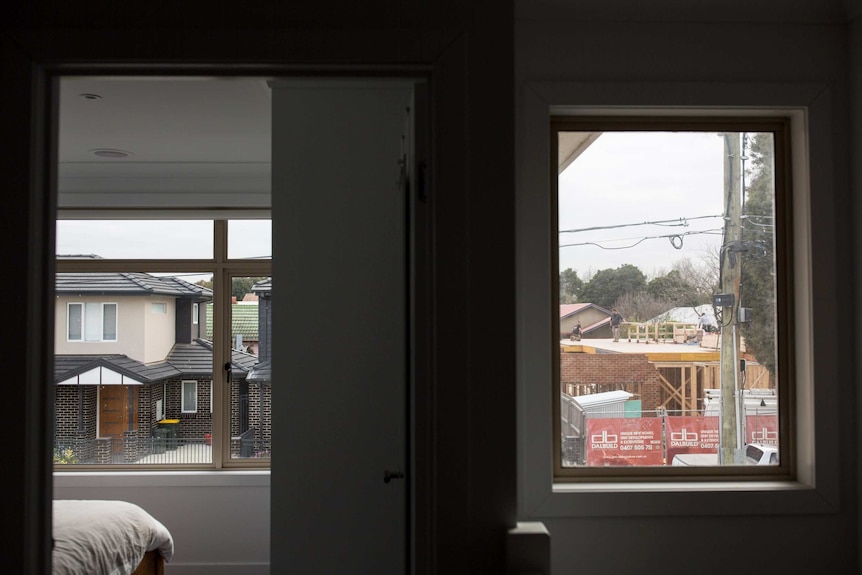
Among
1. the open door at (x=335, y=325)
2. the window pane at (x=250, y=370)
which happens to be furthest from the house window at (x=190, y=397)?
the open door at (x=335, y=325)

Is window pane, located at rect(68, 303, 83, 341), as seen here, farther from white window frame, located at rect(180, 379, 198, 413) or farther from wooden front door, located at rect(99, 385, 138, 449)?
white window frame, located at rect(180, 379, 198, 413)

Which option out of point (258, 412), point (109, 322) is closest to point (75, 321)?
point (109, 322)

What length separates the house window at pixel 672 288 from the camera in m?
2.54

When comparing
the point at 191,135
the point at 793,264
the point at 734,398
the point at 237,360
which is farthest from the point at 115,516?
the point at 793,264

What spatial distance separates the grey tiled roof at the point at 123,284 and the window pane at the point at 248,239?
0.38 meters

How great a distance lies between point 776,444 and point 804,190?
94 centimetres

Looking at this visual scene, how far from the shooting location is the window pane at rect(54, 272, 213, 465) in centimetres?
497

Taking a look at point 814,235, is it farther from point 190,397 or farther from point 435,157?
point 190,397

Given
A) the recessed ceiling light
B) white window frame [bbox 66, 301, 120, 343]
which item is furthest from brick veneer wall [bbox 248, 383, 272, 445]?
the recessed ceiling light

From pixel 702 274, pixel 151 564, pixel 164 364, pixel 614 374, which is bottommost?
pixel 151 564

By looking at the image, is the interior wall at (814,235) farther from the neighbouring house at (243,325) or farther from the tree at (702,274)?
the neighbouring house at (243,325)

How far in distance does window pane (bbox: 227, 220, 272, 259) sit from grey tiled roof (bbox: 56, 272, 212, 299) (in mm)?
376

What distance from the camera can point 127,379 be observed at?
16.3 feet

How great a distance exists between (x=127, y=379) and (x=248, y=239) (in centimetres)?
134
